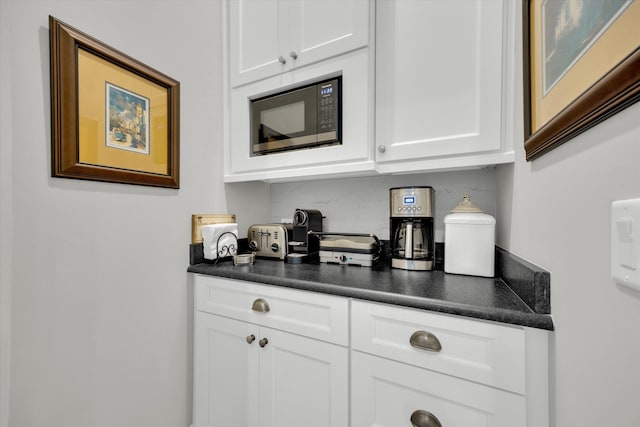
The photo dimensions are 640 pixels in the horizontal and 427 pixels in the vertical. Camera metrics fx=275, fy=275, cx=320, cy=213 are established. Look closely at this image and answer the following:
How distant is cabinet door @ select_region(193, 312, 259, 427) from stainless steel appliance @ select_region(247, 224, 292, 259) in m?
0.42

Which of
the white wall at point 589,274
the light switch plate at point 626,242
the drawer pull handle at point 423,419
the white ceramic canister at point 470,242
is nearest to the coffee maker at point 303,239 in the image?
the white ceramic canister at point 470,242

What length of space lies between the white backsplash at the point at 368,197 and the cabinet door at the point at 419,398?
0.77 m

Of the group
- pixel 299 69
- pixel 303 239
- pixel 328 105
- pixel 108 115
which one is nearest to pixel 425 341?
pixel 303 239

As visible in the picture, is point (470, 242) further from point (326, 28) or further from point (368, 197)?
point (326, 28)

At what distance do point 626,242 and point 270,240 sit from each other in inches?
53.9

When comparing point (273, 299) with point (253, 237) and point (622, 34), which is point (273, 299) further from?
point (622, 34)

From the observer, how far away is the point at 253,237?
1604 mm

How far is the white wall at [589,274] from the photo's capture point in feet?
1.25

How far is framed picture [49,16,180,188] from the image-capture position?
92 centimetres

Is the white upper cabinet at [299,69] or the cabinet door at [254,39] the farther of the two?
the cabinet door at [254,39]

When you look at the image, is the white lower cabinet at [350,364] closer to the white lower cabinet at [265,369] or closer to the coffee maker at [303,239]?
the white lower cabinet at [265,369]

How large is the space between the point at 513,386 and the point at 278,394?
2.69 feet

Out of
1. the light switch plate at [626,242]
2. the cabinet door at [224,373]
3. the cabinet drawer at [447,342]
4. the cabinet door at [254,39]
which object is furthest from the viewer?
the cabinet door at [254,39]

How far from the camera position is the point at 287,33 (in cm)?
136
